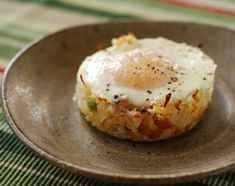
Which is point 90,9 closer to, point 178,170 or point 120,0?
point 120,0

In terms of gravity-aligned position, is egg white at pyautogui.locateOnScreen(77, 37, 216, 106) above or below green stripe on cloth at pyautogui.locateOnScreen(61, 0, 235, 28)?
above

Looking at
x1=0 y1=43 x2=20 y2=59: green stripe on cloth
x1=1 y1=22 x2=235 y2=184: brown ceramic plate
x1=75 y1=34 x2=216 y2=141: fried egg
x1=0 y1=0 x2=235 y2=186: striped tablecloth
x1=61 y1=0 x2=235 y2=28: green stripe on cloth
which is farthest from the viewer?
x1=61 y1=0 x2=235 y2=28: green stripe on cloth

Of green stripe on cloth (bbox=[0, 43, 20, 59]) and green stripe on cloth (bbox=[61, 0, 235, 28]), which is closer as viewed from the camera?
green stripe on cloth (bbox=[0, 43, 20, 59])

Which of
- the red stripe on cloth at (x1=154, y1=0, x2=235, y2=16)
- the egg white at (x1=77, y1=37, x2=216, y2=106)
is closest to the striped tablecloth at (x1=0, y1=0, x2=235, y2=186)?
the red stripe on cloth at (x1=154, y1=0, x2=235, y2=16)

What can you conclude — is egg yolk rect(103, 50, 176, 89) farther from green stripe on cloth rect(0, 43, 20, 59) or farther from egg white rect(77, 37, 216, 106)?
green stripe on cloth rect(0, 43, 20, 59)

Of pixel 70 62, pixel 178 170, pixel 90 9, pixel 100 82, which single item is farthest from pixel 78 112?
pixel 90 9

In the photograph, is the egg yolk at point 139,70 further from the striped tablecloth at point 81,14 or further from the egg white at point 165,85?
the striped tablecloth at point 81,14
